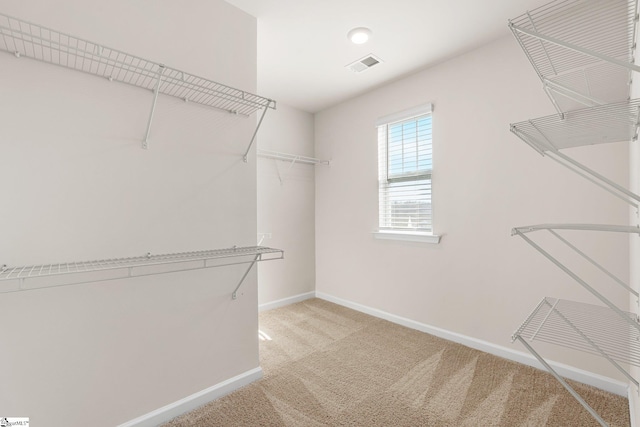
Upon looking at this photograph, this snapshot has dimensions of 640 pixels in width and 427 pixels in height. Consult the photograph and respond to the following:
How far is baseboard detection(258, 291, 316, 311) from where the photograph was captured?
11.1 ft

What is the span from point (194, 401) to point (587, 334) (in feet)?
6.17

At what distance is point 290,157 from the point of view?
356cm

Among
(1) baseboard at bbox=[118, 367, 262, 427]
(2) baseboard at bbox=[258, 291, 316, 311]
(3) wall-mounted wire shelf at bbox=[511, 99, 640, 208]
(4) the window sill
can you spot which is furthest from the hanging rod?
(3) wall-mounted wire shelf at bbox=[511, 99, 640, 208]

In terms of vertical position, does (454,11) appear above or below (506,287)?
above

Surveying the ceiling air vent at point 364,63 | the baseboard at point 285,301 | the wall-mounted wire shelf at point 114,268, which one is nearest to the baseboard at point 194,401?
the wall-mounted wire shelf at point 114,268

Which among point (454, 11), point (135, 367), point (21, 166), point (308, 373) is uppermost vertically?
point (454, 11)

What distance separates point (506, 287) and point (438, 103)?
164 centimetres

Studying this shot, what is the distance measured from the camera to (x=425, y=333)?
270cm

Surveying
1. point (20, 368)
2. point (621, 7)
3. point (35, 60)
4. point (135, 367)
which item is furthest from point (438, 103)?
point (20, 368)

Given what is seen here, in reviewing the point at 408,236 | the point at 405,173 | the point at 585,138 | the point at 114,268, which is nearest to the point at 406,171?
the point at 405,173

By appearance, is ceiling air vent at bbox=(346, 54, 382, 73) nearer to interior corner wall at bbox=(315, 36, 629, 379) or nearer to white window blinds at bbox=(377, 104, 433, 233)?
interior corner wall at bbox=(315, 36, 629, 379)

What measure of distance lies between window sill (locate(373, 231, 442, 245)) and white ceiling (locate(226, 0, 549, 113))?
60.4 inches

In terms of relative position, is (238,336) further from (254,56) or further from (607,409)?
(607,409)

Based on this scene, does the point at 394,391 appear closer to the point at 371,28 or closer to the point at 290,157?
the point at 371,28
